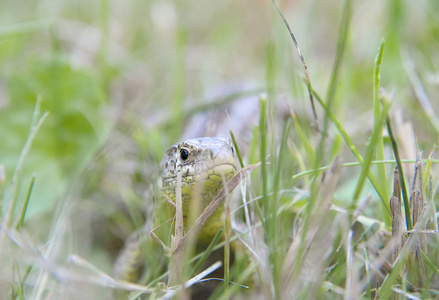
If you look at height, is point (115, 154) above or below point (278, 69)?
below

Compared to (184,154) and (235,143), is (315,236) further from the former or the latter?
(184,154)

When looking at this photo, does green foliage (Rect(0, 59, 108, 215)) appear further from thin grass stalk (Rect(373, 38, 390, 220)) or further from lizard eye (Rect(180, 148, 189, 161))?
thin grass stalk (Rect(373, 38, 390, 220))

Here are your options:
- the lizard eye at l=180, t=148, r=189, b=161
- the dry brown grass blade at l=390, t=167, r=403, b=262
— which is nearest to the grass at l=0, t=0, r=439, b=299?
the dry brown grass blade at l=390, t=167, r=403, b=262

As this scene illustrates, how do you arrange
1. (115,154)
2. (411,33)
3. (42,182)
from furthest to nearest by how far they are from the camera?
(411,33) → (115,154) → (42,182)

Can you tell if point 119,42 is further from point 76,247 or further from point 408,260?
point 408,260

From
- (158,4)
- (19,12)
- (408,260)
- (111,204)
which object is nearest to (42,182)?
(111,204)

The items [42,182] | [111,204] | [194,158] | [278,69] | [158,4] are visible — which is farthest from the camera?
[158,4]
